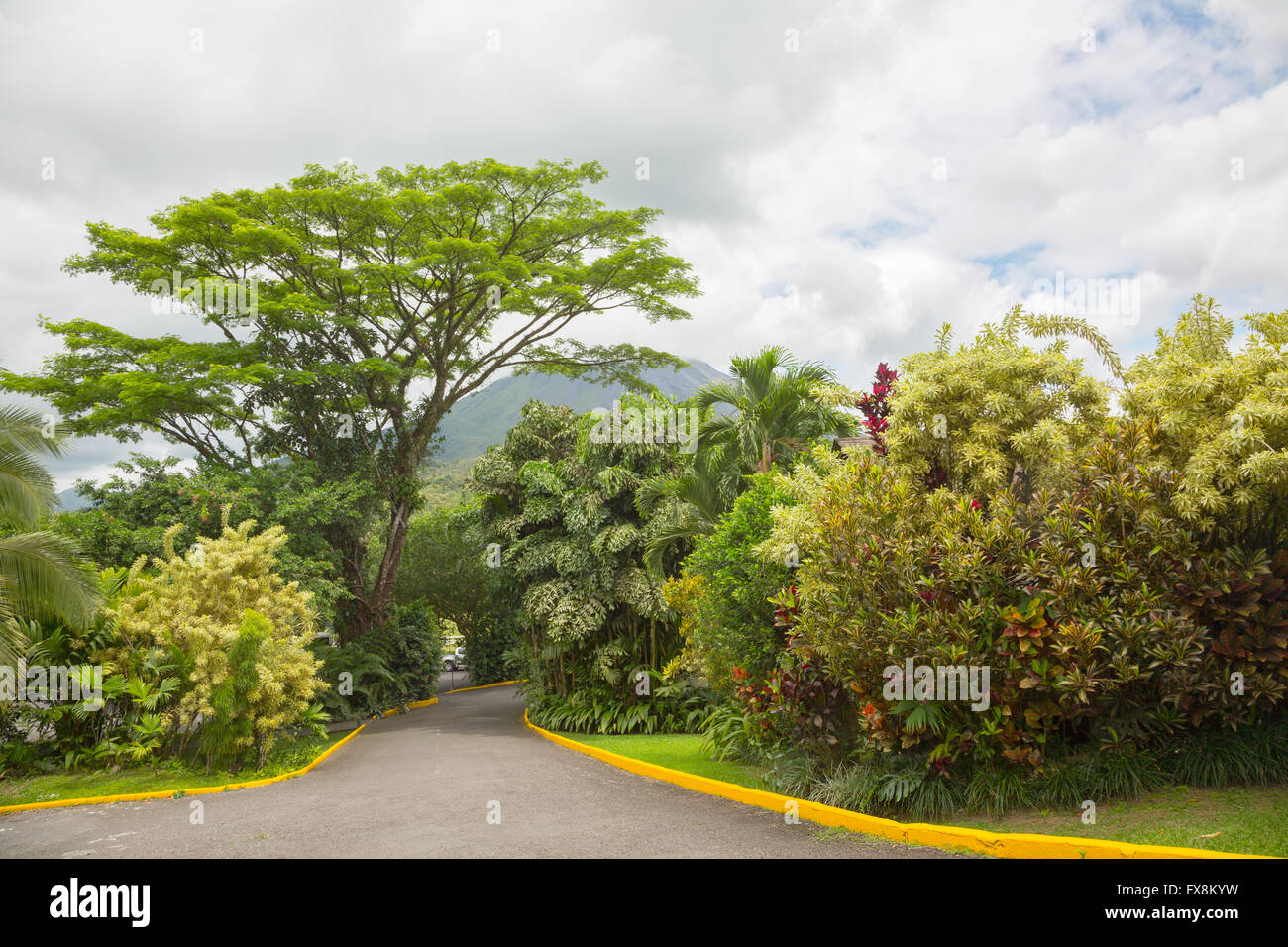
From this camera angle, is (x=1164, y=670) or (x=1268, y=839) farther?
(x=1164, y=670)

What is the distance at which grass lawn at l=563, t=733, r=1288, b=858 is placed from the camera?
6.39 meters

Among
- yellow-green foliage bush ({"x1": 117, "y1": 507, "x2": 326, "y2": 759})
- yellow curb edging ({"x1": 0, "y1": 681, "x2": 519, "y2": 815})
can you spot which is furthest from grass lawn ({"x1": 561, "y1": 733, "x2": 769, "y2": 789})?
yellow-green foliage bush ({"x1": 117, "y1": 507, "x2": 326, "y2": 759})

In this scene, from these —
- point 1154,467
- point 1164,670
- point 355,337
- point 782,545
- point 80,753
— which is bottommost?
point 80,753

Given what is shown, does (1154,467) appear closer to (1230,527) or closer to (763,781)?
(1230,527)

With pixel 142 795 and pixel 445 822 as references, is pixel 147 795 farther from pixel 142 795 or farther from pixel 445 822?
pixel 445 822

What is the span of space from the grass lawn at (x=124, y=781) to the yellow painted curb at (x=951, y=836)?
781 centimetres

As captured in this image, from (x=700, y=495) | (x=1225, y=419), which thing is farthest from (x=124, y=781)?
(x=1225, y=419)

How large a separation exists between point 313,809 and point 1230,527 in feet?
35.0

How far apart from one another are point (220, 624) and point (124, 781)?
270 cm

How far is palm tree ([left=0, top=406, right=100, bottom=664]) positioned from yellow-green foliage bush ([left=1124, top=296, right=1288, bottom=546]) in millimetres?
13249

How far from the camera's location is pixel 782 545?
32.3ft

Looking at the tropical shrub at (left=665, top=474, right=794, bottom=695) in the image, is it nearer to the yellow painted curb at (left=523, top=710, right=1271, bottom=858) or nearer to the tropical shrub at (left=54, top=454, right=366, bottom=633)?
the yellow painted curb at (left=523, top=710, right=1271, bottom=858)

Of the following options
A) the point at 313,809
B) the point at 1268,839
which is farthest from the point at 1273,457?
the point at 313,809
